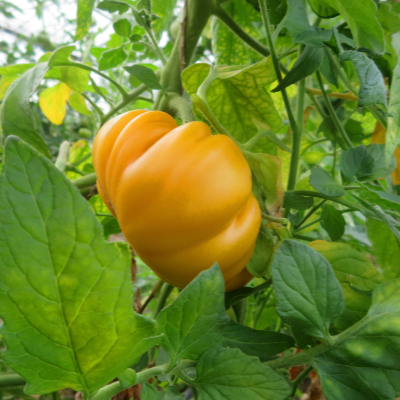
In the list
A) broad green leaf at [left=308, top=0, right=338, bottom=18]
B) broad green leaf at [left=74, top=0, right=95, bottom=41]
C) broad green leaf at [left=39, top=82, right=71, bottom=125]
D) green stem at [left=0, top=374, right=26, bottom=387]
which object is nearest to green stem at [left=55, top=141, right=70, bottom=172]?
broad green leaf at [left=39, top=82, right=71, bottom=125]

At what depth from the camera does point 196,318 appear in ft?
0.64

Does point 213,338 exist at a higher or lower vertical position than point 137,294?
higher

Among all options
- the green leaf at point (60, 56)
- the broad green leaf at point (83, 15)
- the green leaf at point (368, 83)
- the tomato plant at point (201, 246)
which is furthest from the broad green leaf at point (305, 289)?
the broad green leaf at point (83, 15)

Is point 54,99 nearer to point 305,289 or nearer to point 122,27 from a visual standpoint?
point 122,27

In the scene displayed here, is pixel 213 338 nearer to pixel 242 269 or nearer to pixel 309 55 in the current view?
pixel 242 269

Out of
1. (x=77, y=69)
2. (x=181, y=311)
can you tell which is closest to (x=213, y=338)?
(x=181, y=311)

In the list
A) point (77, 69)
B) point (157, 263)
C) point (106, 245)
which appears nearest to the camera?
point (106, 245)

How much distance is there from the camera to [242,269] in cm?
30

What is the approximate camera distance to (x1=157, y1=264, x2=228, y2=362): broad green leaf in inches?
7.5

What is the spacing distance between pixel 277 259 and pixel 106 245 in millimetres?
111

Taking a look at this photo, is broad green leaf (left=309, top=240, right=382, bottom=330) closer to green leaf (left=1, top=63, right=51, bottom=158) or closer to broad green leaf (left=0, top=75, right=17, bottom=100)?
green leaf (left=1, top=63, right=51, bottom=158)

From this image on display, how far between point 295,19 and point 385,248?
22 centimetres

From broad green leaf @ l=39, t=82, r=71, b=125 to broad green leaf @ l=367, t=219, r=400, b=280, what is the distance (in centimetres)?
46

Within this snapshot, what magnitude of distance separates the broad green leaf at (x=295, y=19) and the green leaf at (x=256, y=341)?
237 mm
